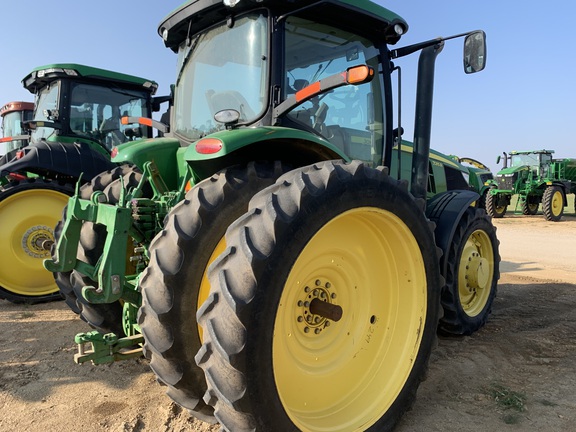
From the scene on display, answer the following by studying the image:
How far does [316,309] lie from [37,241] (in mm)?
4208

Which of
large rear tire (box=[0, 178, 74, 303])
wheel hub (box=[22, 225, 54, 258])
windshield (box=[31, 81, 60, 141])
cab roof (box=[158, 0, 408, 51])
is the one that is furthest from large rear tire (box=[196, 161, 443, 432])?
windshield (box=[31, 81, 60, 141])

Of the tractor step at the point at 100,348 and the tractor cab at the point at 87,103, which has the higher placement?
the tractor cab at the point at 87,103

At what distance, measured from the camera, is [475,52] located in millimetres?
3006

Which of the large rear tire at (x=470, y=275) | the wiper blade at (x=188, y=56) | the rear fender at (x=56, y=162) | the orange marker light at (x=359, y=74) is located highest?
the wiper blade at (x=188, y=56)

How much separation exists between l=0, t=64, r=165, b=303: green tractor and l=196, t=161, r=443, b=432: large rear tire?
13.0ft

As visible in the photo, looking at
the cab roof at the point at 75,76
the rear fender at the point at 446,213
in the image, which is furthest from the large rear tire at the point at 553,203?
the cab roof at the point at 75,76

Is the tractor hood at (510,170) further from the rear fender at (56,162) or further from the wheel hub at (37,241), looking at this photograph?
the wheel hub at (37,241)

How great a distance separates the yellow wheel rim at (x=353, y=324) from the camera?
6.77 feet

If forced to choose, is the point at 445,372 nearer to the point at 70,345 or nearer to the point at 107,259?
the point at 107,259

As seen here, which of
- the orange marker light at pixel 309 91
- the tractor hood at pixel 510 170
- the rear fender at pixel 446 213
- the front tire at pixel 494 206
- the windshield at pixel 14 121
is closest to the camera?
the orange marker light at pixel 309 91

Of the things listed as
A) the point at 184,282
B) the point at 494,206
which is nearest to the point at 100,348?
the point at 184,282

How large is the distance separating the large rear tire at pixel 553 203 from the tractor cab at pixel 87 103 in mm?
14275

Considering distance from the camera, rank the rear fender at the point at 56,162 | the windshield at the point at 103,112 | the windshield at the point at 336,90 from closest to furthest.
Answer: the windshield at the point at 336,90 < the rear fender at the point at 56,162 < the windshield at the point at 103,112

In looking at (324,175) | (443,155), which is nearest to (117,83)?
(443,155)
